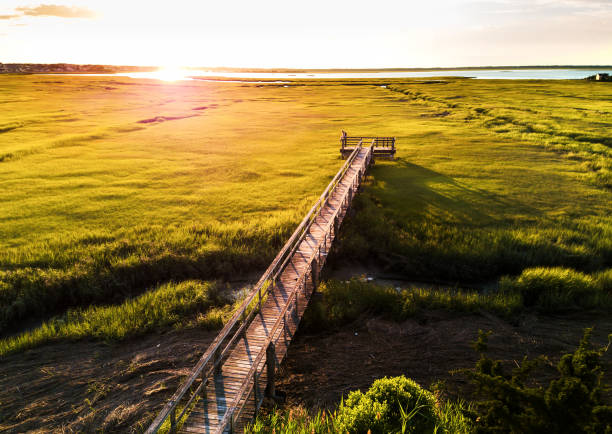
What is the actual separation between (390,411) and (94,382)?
6993 mm

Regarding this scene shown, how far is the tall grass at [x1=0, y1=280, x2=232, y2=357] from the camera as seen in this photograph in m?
10.5

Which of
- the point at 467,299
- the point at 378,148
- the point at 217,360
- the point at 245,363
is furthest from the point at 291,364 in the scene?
the point at 378,148

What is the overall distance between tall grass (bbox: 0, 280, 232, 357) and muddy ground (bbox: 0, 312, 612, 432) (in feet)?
1.21

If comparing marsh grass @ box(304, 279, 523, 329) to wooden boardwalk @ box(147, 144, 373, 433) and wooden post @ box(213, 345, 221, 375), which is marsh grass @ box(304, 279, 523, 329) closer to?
wooden boardwalk @ box(147, 144, 373, 433)

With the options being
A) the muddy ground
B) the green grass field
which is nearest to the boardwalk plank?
the muddy ground

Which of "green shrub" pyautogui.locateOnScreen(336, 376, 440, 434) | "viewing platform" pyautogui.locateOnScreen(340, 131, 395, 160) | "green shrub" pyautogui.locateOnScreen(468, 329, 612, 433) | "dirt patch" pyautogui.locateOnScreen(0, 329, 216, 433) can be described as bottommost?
"dirt patch" pyautogui.locateOnScreen(0, 329, 216, 433)

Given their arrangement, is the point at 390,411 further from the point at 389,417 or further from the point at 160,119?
the point at 160,119

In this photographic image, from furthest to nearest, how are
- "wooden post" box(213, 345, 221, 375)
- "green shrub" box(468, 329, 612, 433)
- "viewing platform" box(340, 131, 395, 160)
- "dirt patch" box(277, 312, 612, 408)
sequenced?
"viewing platform" box(340, 131, 395, 160)
"dirt patch" box(277, 312, 612, 408)
"wooden post" box(213, 345, 221, 375)
"green shrub" box(468, 329, 612, 433)

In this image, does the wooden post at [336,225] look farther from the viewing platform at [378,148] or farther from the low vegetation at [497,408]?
the viewing platform at [378,148]

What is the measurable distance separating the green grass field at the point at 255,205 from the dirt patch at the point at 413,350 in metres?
3.12

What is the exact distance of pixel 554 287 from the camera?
1258 cm

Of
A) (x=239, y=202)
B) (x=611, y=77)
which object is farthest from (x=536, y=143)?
(x=611, y=77)

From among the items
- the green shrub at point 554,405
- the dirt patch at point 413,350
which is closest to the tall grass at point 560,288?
the dirt patch at point 413,350

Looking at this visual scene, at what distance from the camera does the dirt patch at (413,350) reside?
873 cm
